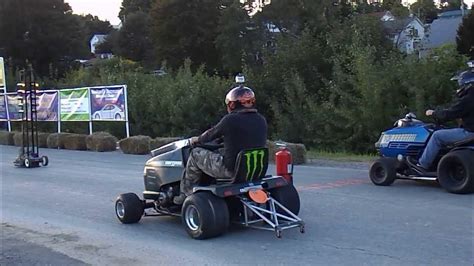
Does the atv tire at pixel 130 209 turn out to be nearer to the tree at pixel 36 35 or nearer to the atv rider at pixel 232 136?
the atv rider at pixel 232 136

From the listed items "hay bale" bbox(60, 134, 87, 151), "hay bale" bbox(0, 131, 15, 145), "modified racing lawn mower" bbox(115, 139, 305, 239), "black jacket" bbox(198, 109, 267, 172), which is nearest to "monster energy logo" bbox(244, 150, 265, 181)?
"modified racing lawn mower" bbox(115, 139, 305, 239)

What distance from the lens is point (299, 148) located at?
1658 cm

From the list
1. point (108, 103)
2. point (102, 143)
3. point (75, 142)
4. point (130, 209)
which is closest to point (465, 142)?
point (130, 209)

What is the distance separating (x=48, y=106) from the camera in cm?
2748

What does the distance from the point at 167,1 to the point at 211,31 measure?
538cm

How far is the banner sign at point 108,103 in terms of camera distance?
2408 centimetres

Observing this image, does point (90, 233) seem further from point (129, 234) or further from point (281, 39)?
point (281, 39)

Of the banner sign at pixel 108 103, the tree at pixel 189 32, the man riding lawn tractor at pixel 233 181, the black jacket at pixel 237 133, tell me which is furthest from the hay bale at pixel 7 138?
the tree at pixel 189 32

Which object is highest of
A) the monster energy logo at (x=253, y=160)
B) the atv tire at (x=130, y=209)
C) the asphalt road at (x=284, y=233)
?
the monster energy logo at (x=253, y=160)

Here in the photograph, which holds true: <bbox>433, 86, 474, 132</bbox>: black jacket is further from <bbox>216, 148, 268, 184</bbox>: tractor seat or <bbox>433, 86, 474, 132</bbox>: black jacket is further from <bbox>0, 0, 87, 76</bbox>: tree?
<bbox>0, 0, 87, 76</bbox>: tree

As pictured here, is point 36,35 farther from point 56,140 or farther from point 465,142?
point 465,142

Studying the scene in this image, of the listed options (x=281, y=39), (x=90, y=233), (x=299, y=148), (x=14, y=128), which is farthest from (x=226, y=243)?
(x=14, y=128)

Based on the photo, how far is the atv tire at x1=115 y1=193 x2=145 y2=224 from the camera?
29.5 feet

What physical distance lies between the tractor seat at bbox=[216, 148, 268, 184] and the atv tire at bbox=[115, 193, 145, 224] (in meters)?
1.51
